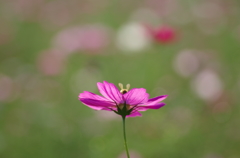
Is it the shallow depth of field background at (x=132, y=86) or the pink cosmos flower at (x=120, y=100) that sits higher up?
the shallow depth of field background at (x=132, y=86)

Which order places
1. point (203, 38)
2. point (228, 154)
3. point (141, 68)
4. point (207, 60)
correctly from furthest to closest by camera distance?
point (203, 38) → point (141, 68) → point (207, 60) → point (228, 154)

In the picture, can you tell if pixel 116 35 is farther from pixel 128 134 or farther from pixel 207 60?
pixel 128 134

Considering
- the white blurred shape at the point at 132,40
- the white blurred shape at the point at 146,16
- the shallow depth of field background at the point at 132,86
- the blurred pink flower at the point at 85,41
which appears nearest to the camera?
the shallow depth of field background at the point at 132,86

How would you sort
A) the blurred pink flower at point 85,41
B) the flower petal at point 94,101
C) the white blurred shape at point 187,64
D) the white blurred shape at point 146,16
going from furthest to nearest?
the white blurred shape at point 146,16
the blurred pink flower at point 85,41
the white blurred shape at point 187,64
the flower petal at point 94,101

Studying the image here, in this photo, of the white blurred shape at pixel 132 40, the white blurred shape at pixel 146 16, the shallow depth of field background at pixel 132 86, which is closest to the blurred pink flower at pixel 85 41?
the shallow depth of field background at pixel 132 86

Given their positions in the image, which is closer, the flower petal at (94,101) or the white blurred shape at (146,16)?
the flower petal at (94,101)

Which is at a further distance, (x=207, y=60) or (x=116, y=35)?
(x=116, y=35)

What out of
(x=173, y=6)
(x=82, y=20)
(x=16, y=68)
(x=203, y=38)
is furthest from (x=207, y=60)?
(x=82, y=20)

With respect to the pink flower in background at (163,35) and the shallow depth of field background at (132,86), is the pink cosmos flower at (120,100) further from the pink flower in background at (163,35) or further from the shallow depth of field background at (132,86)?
the pink flower in background at (163,35)
